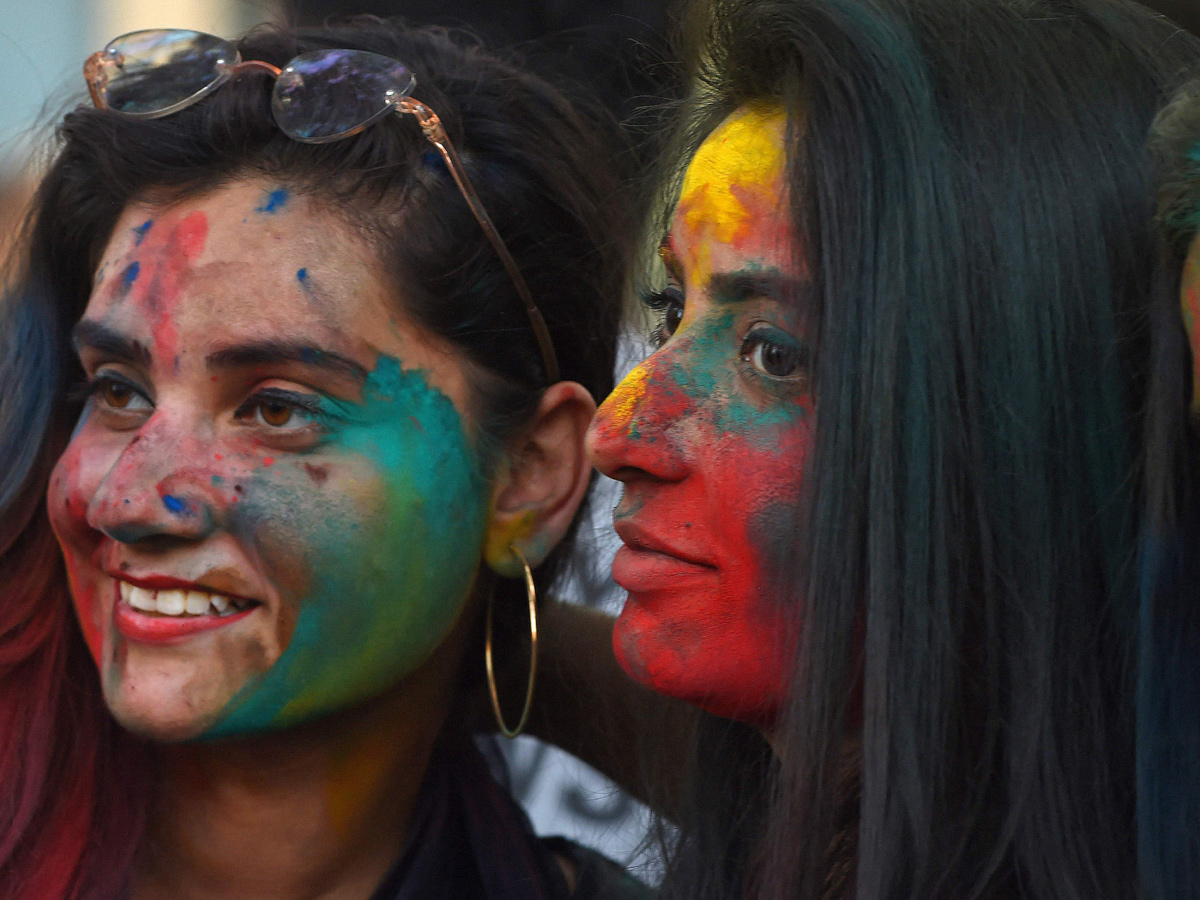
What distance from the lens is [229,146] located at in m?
1.98

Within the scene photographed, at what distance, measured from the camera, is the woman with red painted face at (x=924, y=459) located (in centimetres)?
137

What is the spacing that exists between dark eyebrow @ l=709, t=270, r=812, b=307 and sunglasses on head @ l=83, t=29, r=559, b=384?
53cm

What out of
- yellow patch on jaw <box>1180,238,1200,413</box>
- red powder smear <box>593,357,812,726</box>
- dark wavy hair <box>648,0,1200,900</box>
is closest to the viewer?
yellow patch on jaw <box>1180,238,1200,413</box>


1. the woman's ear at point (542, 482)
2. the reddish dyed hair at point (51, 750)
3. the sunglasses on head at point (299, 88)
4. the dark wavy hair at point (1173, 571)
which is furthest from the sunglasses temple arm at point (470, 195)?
the dark wavy hair at point (1173, 571)

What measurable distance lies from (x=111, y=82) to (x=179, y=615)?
2.82 ft

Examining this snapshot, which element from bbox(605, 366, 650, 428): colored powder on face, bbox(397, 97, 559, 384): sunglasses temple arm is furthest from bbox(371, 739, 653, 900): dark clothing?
bbox(605, 366, 650, 428): colored powder on face

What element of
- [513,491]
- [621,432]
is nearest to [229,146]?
[513,491]

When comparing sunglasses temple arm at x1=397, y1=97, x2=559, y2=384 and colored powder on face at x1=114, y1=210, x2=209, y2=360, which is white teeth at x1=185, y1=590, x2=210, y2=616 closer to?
colored powder on face at x1=114, y1=210, x2=209, y2=360

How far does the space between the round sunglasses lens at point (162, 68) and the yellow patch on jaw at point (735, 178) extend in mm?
816

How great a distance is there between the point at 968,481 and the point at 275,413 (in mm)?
978

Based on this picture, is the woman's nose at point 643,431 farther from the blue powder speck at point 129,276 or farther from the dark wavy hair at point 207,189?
the blue powder speck at point 129,276

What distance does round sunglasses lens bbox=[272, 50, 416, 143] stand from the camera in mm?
1938

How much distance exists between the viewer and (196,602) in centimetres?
183

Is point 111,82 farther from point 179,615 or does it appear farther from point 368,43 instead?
point 179,615
